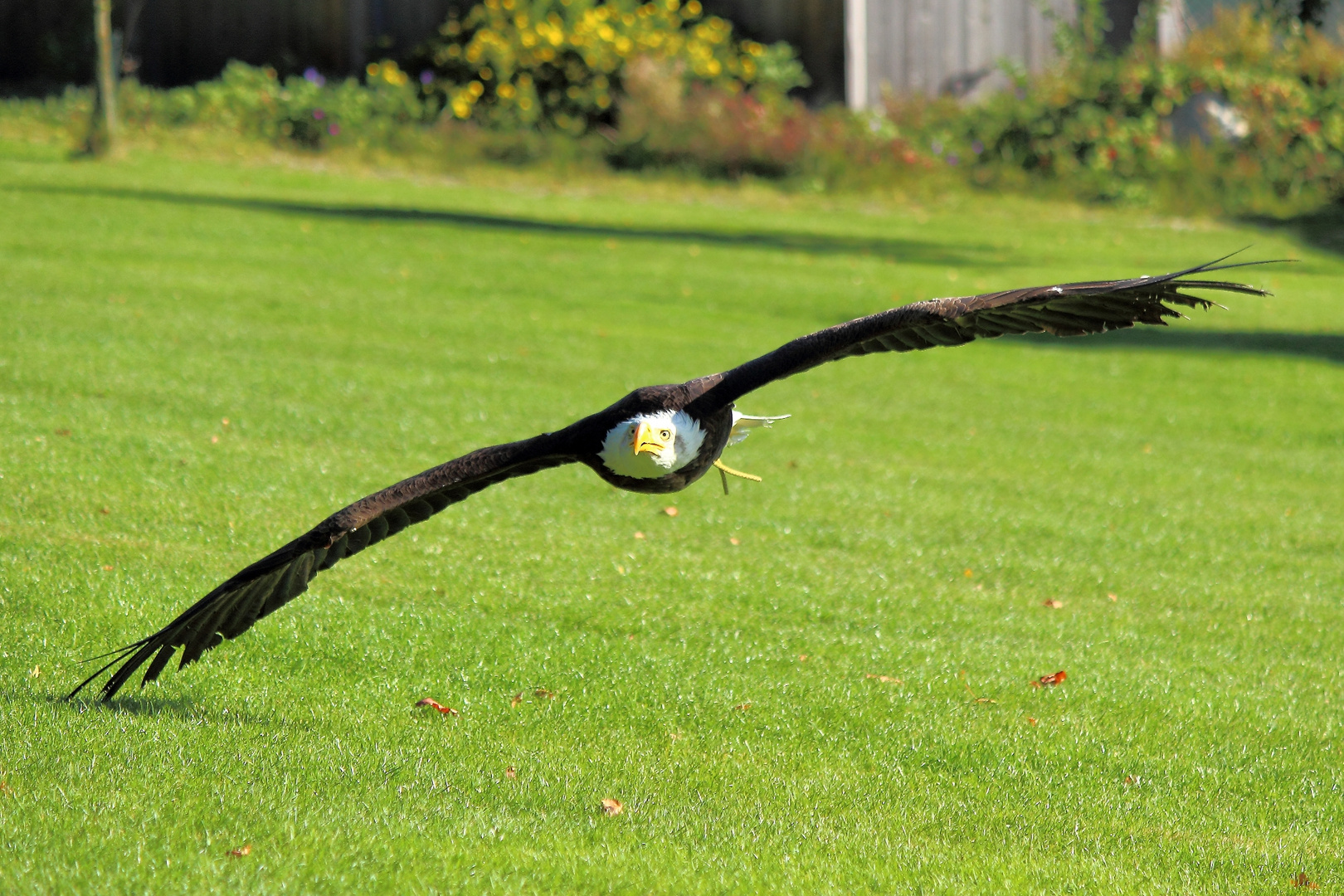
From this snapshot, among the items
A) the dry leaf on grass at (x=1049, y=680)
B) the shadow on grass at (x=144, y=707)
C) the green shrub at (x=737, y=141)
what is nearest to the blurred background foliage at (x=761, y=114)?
the green shrub at (x=737, y=141)

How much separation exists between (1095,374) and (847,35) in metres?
11.5

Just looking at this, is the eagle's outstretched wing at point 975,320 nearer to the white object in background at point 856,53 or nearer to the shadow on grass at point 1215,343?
the shadow on grass at point 1215,343

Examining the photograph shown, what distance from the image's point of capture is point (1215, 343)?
16219 millimetres

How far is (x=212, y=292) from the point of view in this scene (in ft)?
46.3

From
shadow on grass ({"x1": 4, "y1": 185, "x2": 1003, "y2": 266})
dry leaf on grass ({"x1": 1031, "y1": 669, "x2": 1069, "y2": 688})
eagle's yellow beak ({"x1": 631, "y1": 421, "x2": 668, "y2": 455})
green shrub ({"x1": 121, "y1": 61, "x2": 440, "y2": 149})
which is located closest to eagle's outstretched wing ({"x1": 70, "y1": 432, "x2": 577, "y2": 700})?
eagle's yellow beak ({"x1": 631, "y1": 421, "x2": 668, "y2": 455})

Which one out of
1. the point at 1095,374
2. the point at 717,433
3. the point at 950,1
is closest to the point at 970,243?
the point at 1095,374

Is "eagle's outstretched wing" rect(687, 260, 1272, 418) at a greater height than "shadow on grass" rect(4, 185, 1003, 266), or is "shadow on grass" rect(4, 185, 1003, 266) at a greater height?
"shadow on grass" rect(4, 185, 1003, 266)

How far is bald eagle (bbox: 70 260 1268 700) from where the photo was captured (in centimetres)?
545

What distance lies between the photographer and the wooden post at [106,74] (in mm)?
18453

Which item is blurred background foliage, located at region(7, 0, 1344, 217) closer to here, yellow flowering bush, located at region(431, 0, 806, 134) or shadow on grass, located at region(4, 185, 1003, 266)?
yellow flowering bush, located at region(431, 0, 806, 134)

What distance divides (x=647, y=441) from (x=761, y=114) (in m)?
18.6

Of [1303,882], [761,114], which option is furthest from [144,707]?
[761,114]

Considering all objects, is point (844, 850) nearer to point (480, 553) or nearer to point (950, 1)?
point (480, 553)

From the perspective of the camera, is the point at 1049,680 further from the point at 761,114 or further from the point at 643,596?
the point at 761,114
